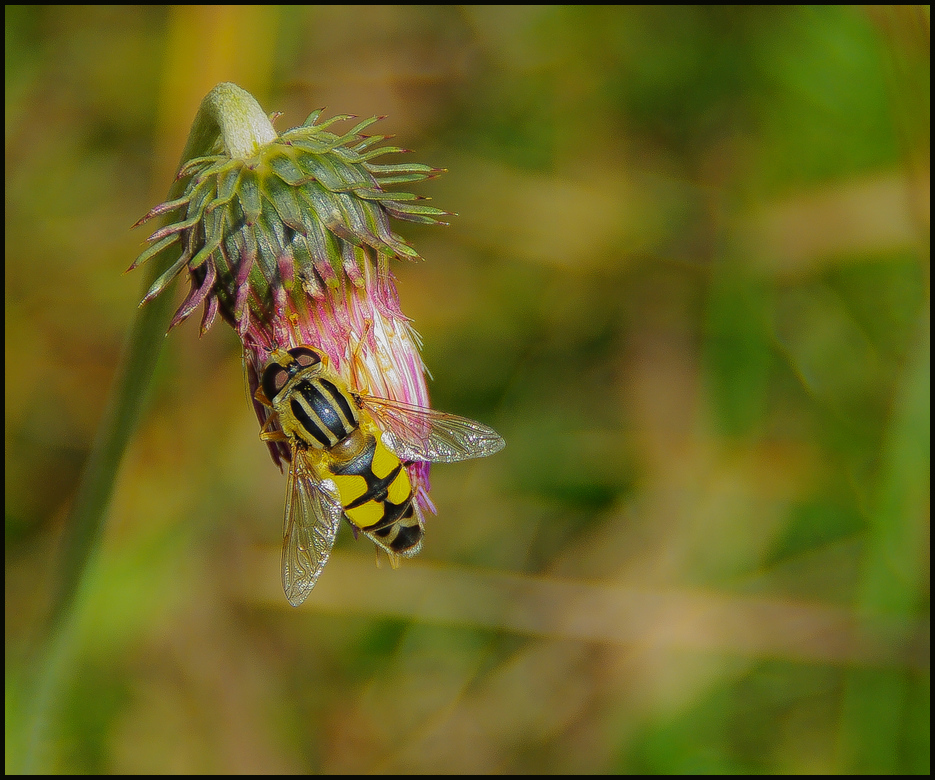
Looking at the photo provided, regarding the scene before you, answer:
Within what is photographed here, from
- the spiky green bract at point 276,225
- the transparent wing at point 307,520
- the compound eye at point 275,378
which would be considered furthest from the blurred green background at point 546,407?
the spiky green bract at point 276,225

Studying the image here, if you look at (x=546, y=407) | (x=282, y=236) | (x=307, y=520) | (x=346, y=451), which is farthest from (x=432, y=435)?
(x=546, y=407)

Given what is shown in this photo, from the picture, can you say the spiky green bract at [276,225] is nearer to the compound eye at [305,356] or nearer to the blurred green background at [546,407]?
the compound eye at [305,356]

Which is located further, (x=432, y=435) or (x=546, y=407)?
(x=546, y=407)

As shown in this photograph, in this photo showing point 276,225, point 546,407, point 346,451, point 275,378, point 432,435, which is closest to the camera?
point 276,225

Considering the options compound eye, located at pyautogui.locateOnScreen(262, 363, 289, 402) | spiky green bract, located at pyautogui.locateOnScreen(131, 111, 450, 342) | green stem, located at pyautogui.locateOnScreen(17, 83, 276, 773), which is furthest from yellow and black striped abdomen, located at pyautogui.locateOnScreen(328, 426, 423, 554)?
green stem, located at pyautogui.locateOnScreen(17, 83, 276, 773)

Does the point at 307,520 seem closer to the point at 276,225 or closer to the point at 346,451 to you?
the point at 346,451
